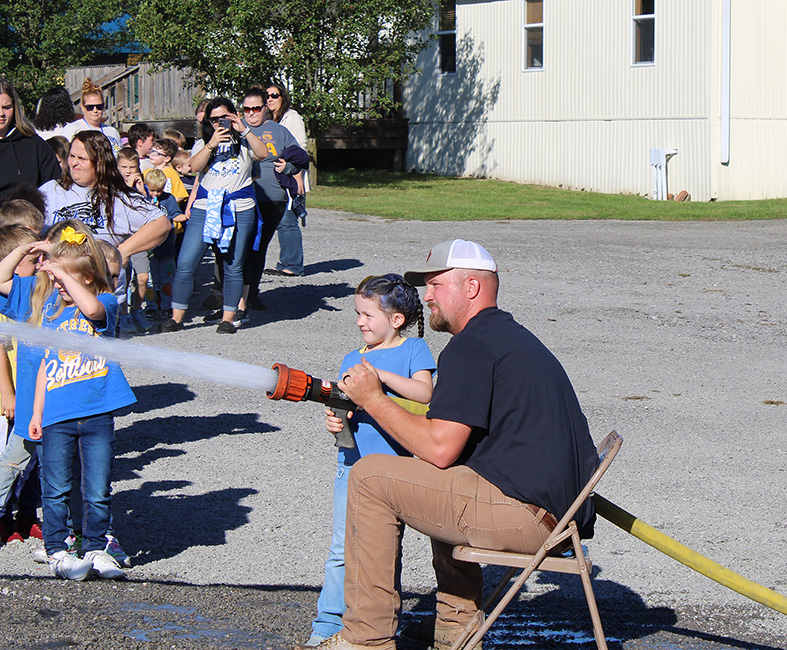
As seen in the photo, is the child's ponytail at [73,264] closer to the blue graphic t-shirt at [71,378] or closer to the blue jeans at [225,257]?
the blue graphic t-shirt at [71,378]

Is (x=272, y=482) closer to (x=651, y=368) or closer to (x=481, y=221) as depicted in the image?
(x=651, y=368)

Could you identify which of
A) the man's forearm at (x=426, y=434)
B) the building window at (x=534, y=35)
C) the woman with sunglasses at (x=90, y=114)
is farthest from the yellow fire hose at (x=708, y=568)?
the building window at (x=534, y=35)

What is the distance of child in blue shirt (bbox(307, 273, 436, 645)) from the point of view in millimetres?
4266

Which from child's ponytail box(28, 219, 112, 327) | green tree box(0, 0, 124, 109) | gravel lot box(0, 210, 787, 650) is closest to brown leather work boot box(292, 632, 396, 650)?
gravel lot box(0, 210, 787, 650)

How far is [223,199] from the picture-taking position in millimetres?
9867

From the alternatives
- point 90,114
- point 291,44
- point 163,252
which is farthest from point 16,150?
point 291,44

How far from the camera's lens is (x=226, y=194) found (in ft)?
32.5

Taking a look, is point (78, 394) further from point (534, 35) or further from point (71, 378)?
→ point (534, 35)

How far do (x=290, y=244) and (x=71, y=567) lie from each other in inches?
325

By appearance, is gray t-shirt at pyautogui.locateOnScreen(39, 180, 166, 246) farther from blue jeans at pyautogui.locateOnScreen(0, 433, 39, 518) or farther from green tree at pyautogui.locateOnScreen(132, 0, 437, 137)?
green tree at pyautogui.locateOnScreen(132, 0, 437, 137)

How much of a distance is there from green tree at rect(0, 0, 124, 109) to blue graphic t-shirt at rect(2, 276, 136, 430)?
28.8 metres

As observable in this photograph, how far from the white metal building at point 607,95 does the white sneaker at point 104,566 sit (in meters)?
19.1

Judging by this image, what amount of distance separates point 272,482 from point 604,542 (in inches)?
80.5

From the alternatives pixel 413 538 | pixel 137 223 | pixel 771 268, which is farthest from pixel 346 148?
pixel 413 538
